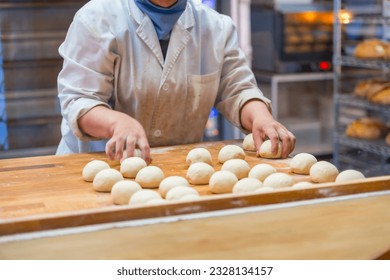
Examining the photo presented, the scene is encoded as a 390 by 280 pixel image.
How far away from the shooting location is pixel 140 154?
1.75 meters

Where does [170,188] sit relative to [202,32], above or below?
below

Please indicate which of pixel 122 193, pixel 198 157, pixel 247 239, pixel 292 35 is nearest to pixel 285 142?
pixel 198 157

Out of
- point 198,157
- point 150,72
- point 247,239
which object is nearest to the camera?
point 247,239

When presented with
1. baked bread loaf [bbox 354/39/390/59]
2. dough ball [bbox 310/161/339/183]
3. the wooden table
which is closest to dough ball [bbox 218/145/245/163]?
dough ball [bbox 310/161/339/183]

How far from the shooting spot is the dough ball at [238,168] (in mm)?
1633

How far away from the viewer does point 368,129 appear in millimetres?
3838

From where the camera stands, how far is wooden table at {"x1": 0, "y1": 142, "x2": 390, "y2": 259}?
1.06m

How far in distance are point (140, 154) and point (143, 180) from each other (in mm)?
217

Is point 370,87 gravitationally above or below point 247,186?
below

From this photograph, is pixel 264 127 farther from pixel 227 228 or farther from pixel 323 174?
pixel 227 228

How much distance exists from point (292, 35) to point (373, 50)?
0.68m

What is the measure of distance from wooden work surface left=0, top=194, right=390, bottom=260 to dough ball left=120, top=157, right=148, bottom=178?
0.54 m

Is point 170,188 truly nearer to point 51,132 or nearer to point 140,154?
point 140,154
